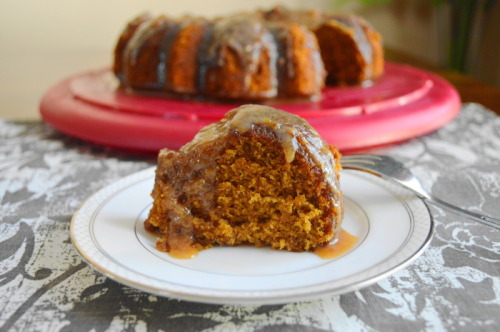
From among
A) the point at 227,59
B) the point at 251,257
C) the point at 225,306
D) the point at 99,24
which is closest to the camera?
the point at 225,306

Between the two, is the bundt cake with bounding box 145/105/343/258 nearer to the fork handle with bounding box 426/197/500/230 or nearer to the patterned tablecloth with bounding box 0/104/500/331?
the patterned tablecloth with bounding box 0/104/500/331

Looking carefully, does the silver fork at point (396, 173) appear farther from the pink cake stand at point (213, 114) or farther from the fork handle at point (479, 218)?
the pink cake stand at point (213, 114)

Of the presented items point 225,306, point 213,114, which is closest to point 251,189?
point 225,306

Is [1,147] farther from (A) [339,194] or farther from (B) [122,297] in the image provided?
(A) [339,194]

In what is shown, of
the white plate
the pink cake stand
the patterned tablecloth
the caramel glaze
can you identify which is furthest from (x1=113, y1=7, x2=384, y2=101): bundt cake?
the caramel glaze

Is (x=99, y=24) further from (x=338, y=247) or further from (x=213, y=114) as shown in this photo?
(x=338, y=247)

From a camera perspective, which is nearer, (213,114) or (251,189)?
(251,189)
